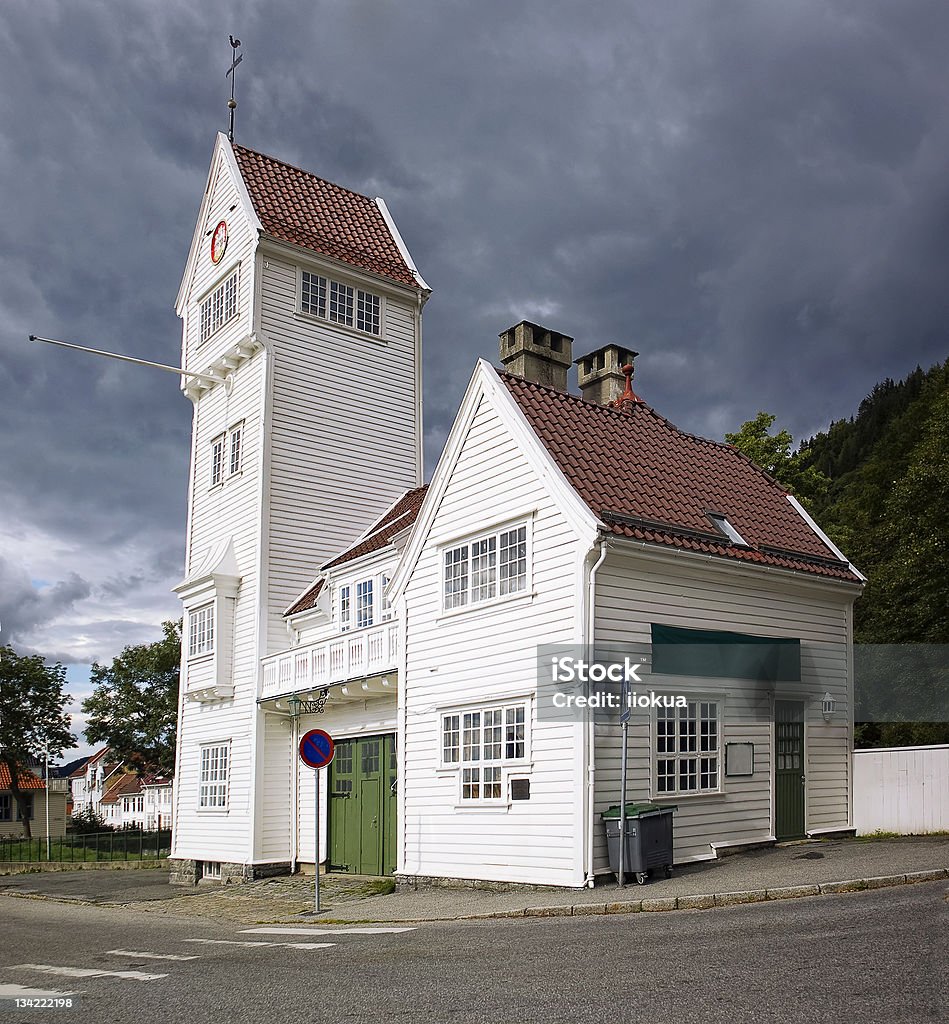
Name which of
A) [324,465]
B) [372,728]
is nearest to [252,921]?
[372,728]

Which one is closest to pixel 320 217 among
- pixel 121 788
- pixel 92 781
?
pixel 121 788

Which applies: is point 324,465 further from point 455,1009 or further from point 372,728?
point 455,1009

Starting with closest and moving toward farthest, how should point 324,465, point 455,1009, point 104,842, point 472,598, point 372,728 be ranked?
point 455,1009 → point 472,598 → point 372,728 → point 324,465 → point 104,842

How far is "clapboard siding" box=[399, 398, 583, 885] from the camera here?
15922 millimetres

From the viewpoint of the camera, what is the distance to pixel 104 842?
1593 inches

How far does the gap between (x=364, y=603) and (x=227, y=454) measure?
6835mm

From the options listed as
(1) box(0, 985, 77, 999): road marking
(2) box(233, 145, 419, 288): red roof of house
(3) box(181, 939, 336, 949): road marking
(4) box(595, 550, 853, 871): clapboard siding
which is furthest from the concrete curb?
(2) box(233, 145, 419, 288): red roof of house

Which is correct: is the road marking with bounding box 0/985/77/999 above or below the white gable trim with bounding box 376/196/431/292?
below

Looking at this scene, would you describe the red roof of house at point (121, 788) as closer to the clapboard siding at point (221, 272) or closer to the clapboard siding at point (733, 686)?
the clapboard siding at point (221, 272)

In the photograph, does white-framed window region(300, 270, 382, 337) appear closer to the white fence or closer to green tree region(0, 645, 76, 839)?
the white fence

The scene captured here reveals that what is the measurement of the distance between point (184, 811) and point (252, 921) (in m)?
11.8

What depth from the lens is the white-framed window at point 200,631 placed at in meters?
26.7

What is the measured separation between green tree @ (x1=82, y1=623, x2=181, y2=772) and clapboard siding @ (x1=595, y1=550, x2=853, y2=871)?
44915mm

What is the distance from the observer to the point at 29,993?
907 cm
